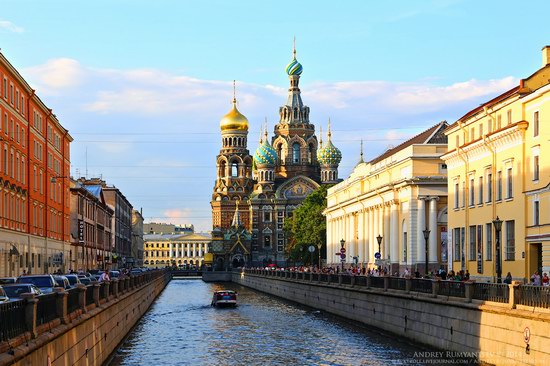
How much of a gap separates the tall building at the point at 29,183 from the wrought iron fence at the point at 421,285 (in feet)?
87.9

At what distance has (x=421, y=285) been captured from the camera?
44531 millimetres

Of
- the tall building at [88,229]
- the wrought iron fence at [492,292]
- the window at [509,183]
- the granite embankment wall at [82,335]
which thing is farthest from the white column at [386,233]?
the wrought iron fence at [492,292]

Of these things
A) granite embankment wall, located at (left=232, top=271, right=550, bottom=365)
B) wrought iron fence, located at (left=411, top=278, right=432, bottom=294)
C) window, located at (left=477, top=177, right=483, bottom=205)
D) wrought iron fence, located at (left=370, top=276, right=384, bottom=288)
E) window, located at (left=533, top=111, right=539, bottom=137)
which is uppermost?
window, located at (left=533, top=111, right=539, bottom=137)

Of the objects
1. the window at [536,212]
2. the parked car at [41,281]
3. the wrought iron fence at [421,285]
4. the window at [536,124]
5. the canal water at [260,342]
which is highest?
the window at [536,124]

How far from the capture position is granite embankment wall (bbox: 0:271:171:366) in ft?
68.8

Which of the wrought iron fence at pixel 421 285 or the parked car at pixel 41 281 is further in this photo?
the wrought iron fence at pixel 421 285

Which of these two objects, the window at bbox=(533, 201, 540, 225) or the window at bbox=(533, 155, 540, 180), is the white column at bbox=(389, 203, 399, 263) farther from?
the window at bbox=(533, 155, 540, 180)

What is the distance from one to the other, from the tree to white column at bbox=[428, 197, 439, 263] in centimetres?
6127

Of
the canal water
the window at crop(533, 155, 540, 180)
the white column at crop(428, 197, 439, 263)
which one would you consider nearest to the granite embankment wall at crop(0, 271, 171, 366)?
the canal water

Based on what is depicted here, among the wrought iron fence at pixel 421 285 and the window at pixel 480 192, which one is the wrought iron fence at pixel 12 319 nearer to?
the wrought iron fence at pixel 421 285

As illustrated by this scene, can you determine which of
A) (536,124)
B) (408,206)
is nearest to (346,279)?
(536,124)

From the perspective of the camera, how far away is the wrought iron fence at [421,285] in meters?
43.1

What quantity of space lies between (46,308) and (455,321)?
16858 millimetres

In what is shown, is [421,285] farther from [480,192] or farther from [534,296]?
[480,192]
